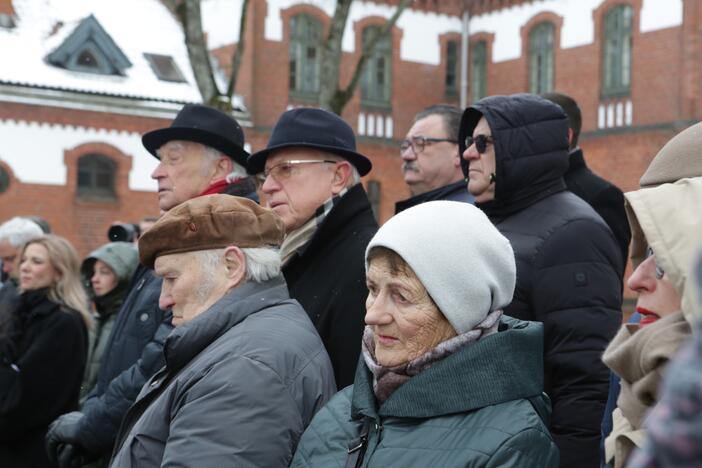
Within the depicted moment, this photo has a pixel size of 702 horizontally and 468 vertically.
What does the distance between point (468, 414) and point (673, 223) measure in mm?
794

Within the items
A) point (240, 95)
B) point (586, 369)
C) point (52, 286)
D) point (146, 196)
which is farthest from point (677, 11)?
point (586, 369)

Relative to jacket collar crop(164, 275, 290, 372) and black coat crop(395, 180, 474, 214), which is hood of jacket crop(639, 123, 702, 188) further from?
black coat crop(395, 180, 474, 214)

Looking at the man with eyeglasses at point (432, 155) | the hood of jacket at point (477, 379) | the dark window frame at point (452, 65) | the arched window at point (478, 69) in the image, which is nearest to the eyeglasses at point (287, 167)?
the man with eyeglasses at point (432, 155)

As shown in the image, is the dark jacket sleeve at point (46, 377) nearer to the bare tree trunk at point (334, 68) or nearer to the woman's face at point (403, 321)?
the woman's face at point (403, 321)

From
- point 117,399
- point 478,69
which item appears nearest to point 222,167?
point 117,399

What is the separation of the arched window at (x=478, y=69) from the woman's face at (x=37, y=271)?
2069 cm

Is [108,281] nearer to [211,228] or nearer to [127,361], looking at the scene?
[127,361]

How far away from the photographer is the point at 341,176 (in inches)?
164

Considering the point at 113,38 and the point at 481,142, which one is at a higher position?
the point at 113,38

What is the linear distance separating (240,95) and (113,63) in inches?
116

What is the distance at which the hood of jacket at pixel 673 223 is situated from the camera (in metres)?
1.78

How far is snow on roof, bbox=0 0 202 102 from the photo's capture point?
819 inches

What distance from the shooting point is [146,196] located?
21.8m

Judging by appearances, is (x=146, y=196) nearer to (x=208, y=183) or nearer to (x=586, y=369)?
(x=208, y=183)
